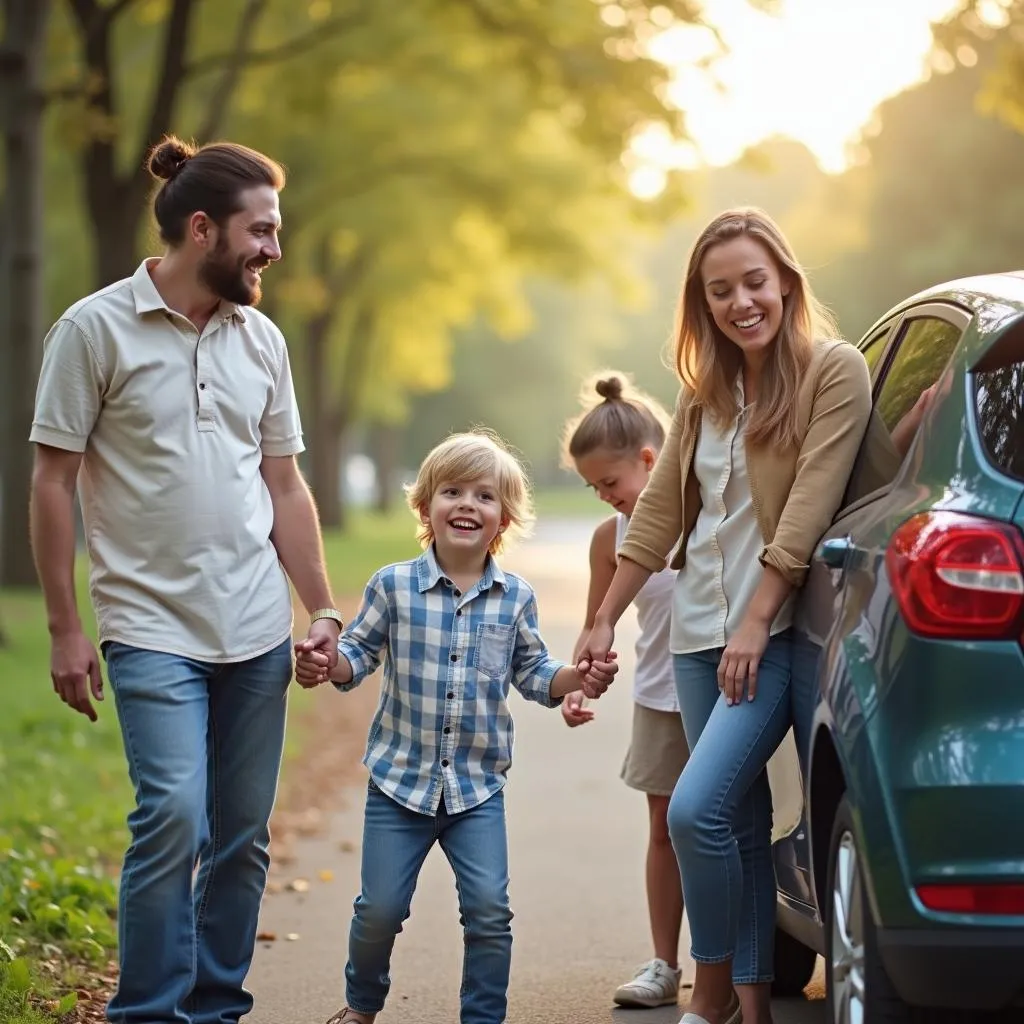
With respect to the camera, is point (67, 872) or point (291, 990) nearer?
point (291, 990)

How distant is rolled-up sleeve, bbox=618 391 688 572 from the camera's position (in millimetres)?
5004

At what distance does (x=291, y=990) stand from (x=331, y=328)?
31.6m

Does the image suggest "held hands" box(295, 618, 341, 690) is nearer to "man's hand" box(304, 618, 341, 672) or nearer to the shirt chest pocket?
"man's hand" box(304, 618, 341, 672)

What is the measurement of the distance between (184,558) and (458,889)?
41.5 inches

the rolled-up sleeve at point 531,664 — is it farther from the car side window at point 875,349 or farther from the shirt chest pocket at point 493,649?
the car side window at point 875,349

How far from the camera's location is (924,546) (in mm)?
3490

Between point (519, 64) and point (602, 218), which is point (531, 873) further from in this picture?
point (602, 218)

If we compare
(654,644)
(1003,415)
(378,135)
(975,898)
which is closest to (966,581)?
(1003,415)

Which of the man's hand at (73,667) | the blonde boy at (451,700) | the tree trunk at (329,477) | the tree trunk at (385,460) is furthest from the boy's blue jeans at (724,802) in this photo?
the tree trunk at (385,460)

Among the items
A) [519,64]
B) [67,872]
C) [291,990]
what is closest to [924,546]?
[291,990]

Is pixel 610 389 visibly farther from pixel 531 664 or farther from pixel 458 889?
pixel 458 889

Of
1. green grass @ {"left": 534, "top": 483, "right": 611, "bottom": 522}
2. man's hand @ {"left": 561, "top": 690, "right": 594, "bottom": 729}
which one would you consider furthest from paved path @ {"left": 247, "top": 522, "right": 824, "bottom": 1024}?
green grass @ {"left": 534, "top": 483, "right": 611, "bottom": 522}

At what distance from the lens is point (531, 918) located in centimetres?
711

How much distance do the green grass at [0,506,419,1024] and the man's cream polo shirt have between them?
1.14m
